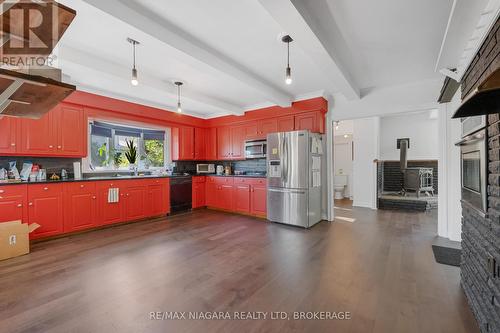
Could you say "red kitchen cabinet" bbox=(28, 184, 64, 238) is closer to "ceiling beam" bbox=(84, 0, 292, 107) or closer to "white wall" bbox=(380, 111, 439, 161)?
"ceiling beam" bbox=(84, 0, 292, 107)

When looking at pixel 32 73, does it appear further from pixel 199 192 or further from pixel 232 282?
pixel 199 192

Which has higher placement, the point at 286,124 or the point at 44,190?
the point at 286,124

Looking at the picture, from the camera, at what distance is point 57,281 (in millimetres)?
2178

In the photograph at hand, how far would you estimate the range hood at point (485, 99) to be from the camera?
0.83 meters

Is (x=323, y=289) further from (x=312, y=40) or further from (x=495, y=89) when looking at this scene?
(x=312, y=40)

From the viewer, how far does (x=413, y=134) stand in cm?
702

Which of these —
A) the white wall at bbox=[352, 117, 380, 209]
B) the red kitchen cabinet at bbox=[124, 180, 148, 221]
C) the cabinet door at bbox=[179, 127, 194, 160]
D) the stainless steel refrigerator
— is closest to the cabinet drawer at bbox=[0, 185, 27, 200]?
the red kitchen cabinet at bbox=[124, 180, 148, 221]

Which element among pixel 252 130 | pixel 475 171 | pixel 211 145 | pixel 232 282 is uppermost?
pixel 252 130

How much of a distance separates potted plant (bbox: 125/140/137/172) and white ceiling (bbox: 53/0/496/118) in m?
1.45

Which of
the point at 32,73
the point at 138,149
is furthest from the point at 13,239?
the point at 32,73

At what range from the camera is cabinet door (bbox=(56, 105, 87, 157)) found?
145 inches

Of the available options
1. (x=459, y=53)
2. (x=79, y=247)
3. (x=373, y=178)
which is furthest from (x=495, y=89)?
(x=373, y=178)

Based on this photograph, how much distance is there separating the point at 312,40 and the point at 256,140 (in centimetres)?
314

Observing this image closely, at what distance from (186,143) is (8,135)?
3.18 m
